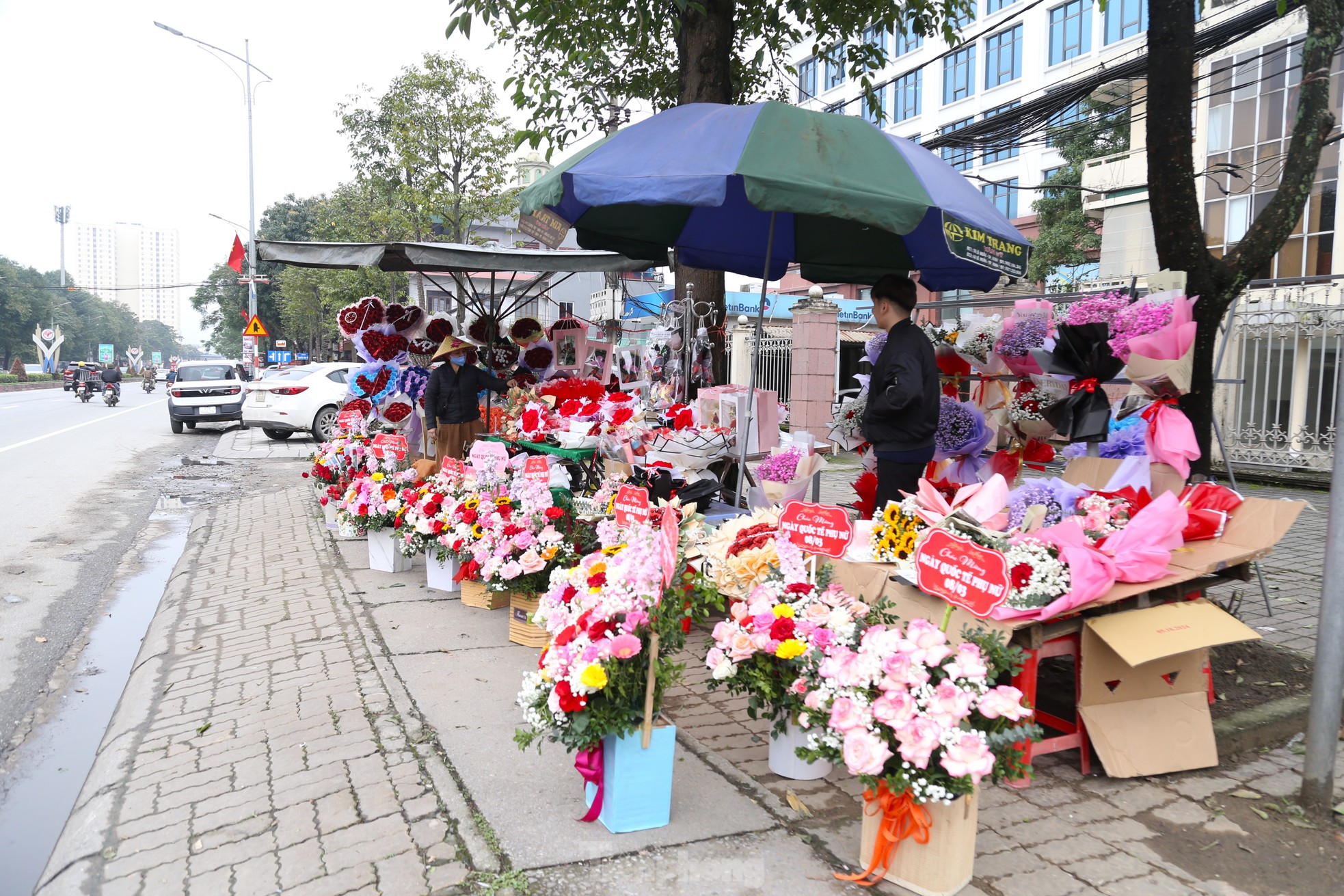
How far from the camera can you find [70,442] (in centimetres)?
1620

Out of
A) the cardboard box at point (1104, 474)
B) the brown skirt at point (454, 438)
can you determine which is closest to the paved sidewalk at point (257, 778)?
the brown skirt at point (454, 438)

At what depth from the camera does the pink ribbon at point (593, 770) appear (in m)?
2.71

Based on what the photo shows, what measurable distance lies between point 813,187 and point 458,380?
4986 millimetres

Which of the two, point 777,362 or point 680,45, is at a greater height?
point 680,45

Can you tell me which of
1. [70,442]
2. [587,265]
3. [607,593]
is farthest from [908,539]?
[70,442]

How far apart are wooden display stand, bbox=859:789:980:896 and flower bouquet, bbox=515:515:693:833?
0.71 meters

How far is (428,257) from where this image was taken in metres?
6.90

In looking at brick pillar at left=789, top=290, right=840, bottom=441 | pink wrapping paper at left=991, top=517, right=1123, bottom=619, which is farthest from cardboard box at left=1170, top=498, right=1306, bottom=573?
brick pillar at left=789, top=290, right=840, bottom=441

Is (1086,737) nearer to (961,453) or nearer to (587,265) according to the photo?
(961,453)

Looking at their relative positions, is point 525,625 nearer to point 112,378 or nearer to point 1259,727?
point 1259,727

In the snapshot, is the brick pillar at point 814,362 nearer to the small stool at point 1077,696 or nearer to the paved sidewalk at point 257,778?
the paved sidewalk at point 257,778

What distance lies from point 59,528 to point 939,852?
9200mm

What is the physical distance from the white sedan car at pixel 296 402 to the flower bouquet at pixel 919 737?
15.3 metres

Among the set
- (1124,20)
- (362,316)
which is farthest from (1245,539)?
(1124,20)
